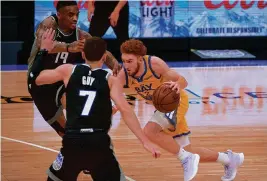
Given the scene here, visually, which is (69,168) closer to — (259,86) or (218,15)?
(259,86)

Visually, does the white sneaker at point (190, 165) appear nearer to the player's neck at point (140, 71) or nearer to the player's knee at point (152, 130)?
the player's knee at point (152, 130)

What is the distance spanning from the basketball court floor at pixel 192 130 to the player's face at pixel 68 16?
153 cm

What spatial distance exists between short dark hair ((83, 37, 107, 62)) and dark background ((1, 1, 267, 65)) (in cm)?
980

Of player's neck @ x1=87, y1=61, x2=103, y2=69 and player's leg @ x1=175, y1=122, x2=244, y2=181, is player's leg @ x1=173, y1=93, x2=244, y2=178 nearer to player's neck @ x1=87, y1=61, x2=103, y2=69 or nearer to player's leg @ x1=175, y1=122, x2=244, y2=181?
player's leg @ x1=175, y1=122, x2=244, y2=181

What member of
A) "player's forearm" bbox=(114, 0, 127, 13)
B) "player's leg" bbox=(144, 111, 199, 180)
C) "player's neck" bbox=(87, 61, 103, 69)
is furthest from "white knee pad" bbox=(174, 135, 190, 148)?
"player's forearm" bbox=(114, 0, 127, 13)

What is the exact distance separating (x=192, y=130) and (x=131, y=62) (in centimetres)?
347

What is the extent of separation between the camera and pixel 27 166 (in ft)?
25.9

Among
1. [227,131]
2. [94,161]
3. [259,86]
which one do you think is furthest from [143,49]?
[259,86]

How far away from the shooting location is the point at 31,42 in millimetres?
15305

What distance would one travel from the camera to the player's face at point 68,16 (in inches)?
291

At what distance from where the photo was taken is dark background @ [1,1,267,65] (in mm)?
15258

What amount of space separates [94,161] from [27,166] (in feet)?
8.95

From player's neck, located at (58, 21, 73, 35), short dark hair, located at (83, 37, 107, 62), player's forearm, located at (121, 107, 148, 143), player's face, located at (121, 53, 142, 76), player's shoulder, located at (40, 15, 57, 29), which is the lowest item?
player's forearm, located at (121, 107, 148, 143)

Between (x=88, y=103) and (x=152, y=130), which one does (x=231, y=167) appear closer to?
(x=152, y=130)
